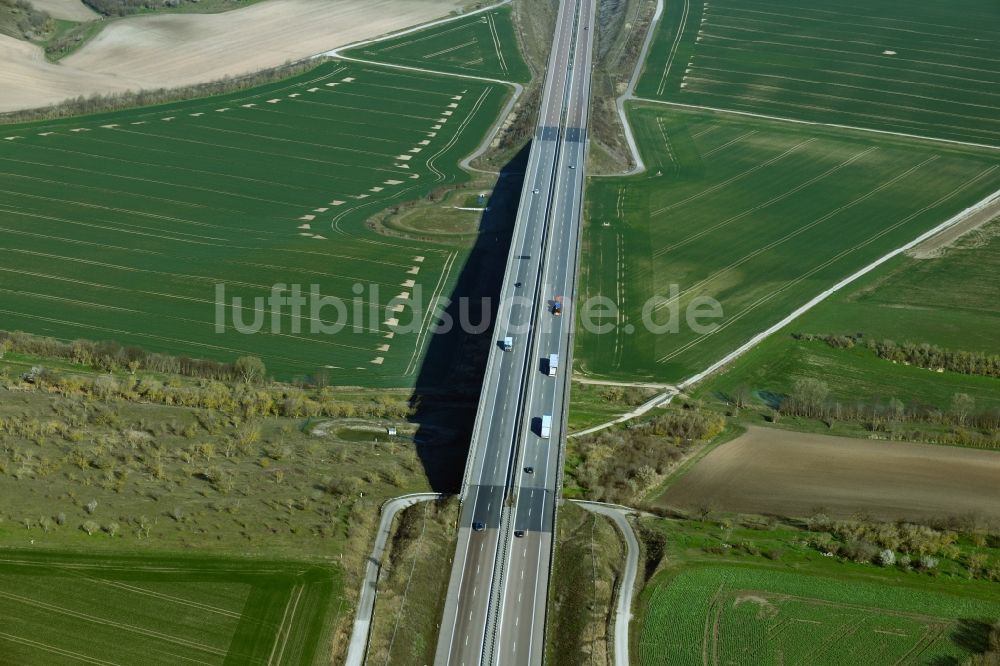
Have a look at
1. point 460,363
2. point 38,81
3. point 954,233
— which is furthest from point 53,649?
point 38,81

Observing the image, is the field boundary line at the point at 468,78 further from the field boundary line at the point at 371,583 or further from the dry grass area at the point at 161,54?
the field boundary line at the point at 371,583

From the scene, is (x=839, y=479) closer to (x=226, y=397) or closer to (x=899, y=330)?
(x=899, y=330)

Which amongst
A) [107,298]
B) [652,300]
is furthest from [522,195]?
[107,298]

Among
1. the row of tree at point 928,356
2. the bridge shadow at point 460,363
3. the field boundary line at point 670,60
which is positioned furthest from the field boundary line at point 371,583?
the field boundary line at point 670,60

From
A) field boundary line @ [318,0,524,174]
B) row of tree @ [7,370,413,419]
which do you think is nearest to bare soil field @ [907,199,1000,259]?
field boundary line @ [318,0,524,174]

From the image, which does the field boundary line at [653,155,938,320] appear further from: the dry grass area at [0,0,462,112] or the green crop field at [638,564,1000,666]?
the dry grass area at [0,0,462,112]
